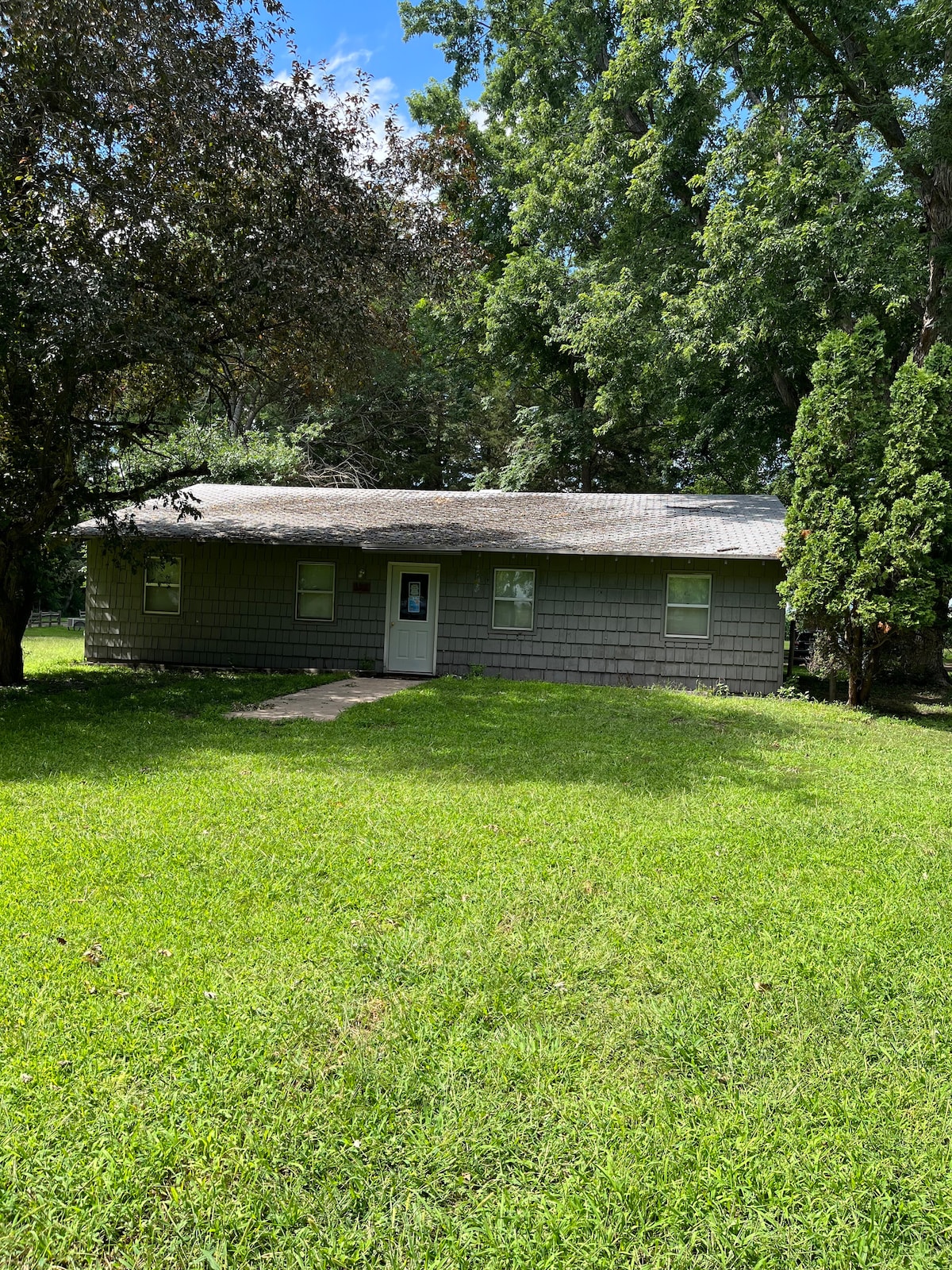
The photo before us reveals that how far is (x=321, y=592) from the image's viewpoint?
1444 centimetres

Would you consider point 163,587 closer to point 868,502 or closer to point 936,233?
point 868,502

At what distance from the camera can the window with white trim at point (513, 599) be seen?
13.7 m

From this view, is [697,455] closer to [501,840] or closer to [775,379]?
[775,379]

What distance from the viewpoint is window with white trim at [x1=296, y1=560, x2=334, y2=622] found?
1441 cm

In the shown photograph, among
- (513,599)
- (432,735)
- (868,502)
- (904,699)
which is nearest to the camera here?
(432,735)

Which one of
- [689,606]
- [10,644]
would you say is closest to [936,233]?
[689,606]

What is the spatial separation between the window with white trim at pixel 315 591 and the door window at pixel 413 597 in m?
1.34

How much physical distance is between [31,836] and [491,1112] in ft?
12.3

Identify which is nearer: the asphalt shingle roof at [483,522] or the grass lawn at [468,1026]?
the grass lawn at [468,1026]

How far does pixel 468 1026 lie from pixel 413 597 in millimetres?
11447

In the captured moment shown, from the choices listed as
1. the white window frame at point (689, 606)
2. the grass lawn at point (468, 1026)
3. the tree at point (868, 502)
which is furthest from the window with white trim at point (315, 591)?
the grass lawn at point (468, 1026)

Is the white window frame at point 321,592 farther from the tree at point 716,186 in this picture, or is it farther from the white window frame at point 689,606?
the tree at point 716,186

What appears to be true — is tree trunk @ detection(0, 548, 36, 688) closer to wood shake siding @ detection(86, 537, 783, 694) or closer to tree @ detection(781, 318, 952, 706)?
wood shake siding @ detection(86, 537, 783, 694)

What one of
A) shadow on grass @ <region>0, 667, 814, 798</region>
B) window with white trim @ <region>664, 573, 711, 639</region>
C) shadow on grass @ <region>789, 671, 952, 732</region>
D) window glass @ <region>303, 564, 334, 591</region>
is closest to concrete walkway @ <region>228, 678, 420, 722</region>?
shadow on grass @ <region>0, 667, 814, 798</region>
